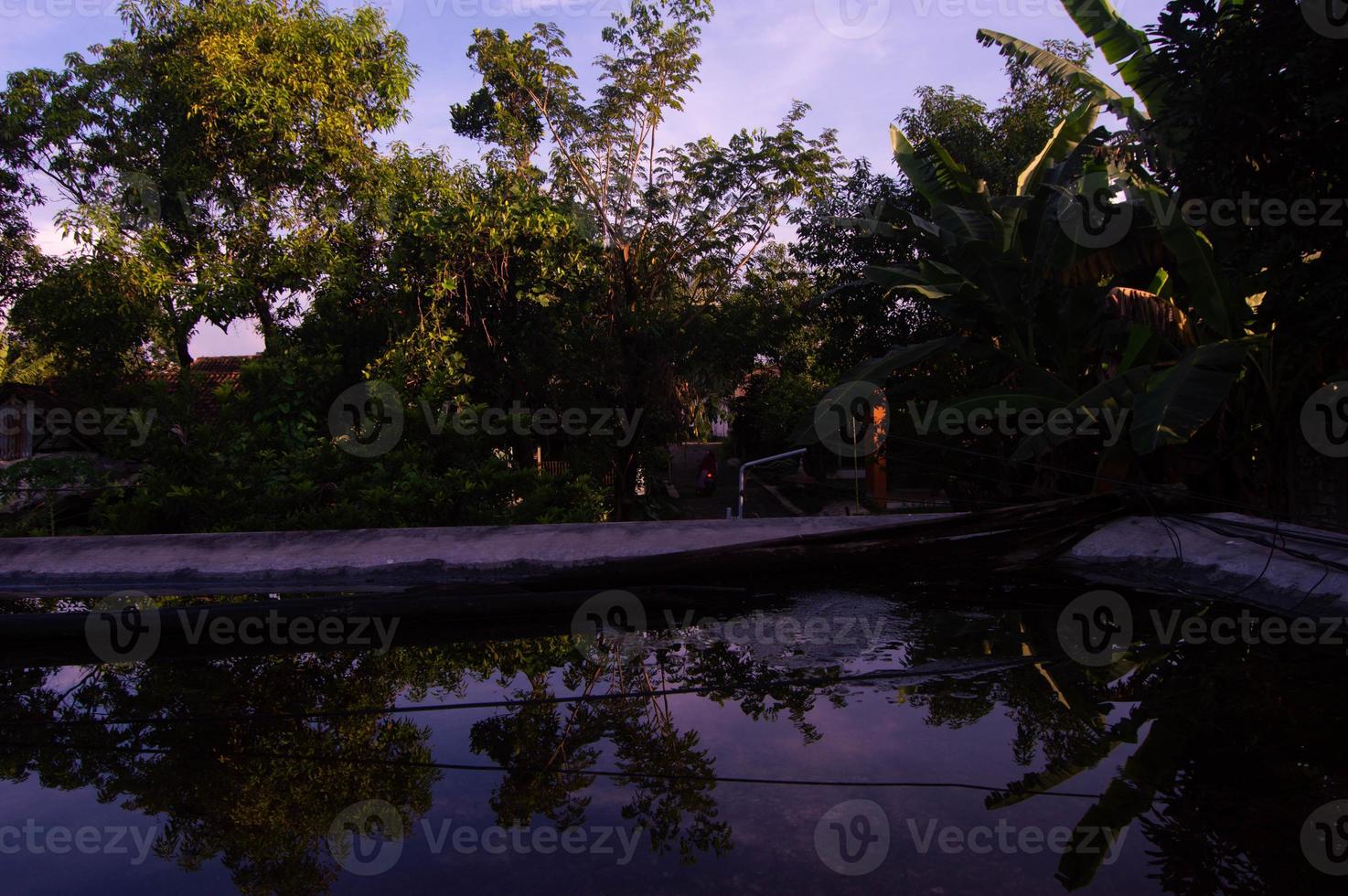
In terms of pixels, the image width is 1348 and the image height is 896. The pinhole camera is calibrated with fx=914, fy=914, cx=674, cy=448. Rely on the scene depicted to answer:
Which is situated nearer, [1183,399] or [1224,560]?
[1224,560]

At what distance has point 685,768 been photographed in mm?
2928

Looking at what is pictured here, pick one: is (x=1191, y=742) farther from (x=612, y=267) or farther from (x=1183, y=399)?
(x=612, y=267)

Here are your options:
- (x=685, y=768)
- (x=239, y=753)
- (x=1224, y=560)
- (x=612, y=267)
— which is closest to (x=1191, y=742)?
(x=685, y=768)

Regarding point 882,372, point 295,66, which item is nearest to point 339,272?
point 295,66

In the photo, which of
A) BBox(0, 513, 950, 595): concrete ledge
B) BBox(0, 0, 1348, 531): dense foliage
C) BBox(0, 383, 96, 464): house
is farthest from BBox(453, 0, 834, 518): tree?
BBox(0, 383, 96, 464): house

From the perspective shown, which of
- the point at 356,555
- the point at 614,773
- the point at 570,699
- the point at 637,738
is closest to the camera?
the point at 614,773

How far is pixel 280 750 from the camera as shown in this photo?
3090 millimetres

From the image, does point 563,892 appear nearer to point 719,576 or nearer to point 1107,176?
point 719,576

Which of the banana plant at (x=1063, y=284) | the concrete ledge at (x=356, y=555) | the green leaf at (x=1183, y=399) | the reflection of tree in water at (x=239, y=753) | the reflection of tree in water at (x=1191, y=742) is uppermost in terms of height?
the banana plant at (x=1063, y=284)

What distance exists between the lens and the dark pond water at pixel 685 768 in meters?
2.25

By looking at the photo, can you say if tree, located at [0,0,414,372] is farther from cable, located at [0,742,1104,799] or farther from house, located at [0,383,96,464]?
cable, located at [0,742,1104,799]

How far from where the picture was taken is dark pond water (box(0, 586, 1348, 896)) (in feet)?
7.37

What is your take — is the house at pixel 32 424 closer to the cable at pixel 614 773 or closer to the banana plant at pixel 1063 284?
the banana plant at pixel 1063 284

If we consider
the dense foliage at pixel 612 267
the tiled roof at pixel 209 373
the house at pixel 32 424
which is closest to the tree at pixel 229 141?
the dense foliage at pixel 612 267
